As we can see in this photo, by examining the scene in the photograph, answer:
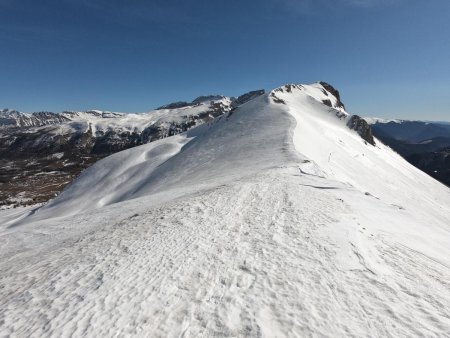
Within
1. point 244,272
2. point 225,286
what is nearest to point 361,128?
point 244,272

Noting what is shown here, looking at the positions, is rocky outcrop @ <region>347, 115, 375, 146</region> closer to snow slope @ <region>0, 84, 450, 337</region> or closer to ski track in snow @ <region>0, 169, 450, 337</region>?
snow slope @ <region>0, 84, 450, 337</region>

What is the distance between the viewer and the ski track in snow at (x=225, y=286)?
25.7 feet

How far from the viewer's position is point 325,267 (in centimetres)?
1023

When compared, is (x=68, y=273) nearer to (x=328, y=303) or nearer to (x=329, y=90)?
(x=328, y=303)

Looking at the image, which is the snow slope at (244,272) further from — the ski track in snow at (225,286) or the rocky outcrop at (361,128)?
the rocky outcrop at (361,128)

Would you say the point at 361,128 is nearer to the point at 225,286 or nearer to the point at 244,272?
the point at 244,272

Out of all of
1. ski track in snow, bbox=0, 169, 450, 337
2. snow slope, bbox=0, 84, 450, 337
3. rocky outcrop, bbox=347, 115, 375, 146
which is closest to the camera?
ski track in snow, bbox=0, 169, 450, 337

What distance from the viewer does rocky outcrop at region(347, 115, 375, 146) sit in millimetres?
81188

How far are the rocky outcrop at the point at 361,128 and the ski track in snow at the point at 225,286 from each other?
74184 millimetres

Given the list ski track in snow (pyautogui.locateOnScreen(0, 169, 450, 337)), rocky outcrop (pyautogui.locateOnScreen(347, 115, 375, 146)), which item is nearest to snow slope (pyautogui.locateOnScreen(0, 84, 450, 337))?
ski track in snow (pyautogui.locateOnScreen(0, 169, 450, 337))

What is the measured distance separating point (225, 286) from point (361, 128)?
8424 centimetres

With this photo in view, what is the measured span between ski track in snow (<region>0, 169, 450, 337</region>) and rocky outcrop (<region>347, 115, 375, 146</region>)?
243ft

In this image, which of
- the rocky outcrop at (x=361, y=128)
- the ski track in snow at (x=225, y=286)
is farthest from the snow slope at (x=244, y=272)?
the rocky outcrop at (x=361, y=128)

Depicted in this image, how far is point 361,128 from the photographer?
83.5 meters
